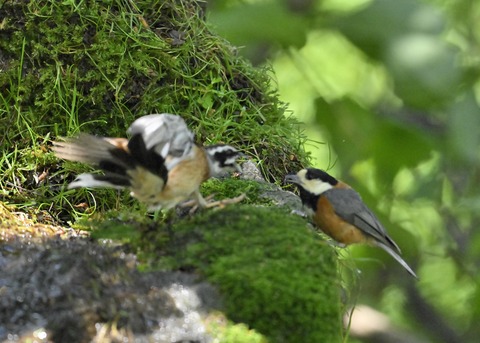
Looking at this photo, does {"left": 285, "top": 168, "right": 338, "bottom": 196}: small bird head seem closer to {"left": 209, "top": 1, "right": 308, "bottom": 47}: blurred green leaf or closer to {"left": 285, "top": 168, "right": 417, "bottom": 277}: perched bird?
{"left": 285, "top": 168, "right": 417, "bottom": 277}: perched bird

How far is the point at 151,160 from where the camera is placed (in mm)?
3203

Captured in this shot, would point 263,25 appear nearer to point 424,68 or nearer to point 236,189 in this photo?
point 424,68

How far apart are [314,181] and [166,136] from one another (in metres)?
1.10

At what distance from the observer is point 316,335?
8.90ft

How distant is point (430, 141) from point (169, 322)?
1.29 metres

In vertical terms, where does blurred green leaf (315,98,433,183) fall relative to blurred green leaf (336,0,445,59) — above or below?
below

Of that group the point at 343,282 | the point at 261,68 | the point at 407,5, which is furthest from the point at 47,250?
the point at 261,68

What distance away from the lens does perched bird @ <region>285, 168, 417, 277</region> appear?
3.95 metres

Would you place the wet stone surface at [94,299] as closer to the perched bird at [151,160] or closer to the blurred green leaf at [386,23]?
the perched bird at [151,160]

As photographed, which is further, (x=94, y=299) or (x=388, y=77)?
(x=94, y=299)

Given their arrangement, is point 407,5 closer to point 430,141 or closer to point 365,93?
point 430,141

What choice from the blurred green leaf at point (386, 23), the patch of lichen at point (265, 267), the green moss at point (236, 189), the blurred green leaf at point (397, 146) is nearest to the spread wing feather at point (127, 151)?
the patch of lichen at point (265, 267)

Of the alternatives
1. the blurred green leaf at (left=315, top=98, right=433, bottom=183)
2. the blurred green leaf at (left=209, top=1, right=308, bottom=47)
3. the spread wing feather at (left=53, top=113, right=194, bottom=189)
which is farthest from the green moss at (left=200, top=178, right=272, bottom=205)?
the blurred green leaf at (left=209, top=1, right=308, bottom=47)

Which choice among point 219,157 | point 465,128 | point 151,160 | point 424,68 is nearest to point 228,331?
point 151,160
